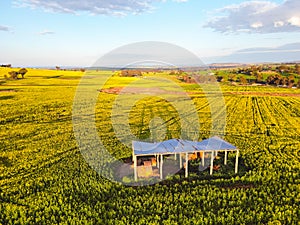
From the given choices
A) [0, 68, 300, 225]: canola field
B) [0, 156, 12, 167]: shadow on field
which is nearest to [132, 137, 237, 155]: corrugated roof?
[0, 68, 300, 225]: canola field

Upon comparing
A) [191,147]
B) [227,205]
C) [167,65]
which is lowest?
[227,205]

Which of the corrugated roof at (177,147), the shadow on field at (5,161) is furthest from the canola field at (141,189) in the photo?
the corrugated roof at (177,147)

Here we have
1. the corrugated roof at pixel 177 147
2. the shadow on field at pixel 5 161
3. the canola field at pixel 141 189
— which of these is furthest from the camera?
the shadow on field at pixel 5 161

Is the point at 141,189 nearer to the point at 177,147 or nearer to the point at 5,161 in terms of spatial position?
the point at 177,147

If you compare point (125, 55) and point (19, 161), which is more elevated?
point (125, 55)

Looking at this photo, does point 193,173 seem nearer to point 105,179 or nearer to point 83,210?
point 105,179

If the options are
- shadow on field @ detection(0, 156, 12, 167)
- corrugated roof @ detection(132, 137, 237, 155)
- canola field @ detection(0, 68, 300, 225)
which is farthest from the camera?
shadow on field @ detection(0, 156, 12, 167)

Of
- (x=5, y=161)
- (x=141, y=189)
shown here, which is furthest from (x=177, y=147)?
(x=5, y=161)

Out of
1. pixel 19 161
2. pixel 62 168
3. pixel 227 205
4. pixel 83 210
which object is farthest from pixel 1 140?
A: pixel 227 205

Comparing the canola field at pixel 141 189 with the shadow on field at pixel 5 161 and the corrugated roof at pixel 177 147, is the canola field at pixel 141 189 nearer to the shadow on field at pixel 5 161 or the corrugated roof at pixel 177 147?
the shadow on field at pixel 5 161

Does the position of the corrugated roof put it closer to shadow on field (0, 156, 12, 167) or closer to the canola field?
the canola field

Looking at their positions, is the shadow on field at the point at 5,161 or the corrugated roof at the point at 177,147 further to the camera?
the shadow on field at the point at 5,161
